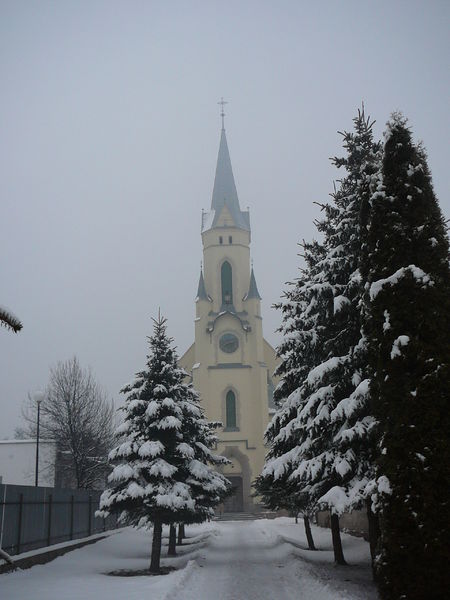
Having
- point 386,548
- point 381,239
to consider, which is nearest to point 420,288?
point 381,239

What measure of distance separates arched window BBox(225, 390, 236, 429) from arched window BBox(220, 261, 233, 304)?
8.71 m

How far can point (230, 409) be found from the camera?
50500 mm

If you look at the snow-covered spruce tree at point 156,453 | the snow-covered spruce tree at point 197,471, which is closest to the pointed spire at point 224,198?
the snow-covered spruce tree at point 197,471

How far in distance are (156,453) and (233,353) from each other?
3641 centimetres

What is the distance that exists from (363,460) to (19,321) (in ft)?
32.5

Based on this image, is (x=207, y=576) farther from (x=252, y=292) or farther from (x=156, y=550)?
(x=252, y=292)

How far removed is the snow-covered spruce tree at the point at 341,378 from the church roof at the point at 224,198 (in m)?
42.8

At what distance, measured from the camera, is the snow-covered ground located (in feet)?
36.9

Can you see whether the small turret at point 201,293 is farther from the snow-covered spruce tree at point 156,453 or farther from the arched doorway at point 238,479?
the snow-covered spruce tree at point 156,453

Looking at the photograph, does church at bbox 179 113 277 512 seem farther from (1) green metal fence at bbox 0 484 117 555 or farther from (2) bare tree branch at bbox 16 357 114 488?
(1) green metal fence at bbox 0 484 117 555

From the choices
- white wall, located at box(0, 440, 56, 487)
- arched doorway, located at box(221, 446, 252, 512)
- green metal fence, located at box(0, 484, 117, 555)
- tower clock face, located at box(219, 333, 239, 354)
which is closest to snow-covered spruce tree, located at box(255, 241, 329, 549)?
green metal fence, located at box(0, 484, 117, 555)

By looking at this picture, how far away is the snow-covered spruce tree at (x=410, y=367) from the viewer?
25.8ft

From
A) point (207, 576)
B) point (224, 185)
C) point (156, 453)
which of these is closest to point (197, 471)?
point (156, 453)

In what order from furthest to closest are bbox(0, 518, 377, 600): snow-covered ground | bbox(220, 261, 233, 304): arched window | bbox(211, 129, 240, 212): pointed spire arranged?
bbox(211, 129, 240, 212): pointed spire
bbox(220, 261, 233, 304): arched window
bbox(0, 518, 377, 600): snow-covered ground
